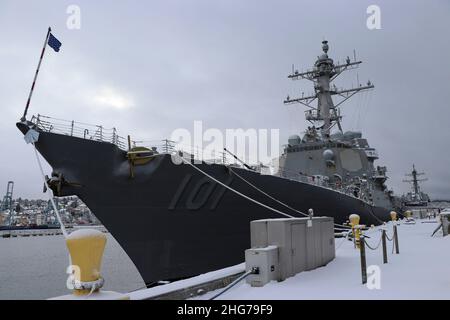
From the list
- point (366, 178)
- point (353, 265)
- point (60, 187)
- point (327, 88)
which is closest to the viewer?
point (353, 265)

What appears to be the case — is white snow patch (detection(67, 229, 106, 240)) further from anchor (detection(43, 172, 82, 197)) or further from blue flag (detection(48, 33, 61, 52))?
blue flag (detection(48, 33, 61, 52))

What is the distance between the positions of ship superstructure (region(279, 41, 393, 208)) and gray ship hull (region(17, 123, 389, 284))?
21.6ft

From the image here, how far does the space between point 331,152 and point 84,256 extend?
19774mm

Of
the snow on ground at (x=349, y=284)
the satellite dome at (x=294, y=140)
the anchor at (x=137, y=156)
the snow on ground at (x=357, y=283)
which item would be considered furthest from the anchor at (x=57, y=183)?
the satellite dome at (x=294, y=140)

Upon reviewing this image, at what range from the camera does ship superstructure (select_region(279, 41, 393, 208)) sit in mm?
21125

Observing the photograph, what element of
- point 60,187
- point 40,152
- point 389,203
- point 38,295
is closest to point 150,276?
point 60,187

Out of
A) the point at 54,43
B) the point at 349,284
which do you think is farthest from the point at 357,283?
the point at 54,43

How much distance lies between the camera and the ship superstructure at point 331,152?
21.1 m

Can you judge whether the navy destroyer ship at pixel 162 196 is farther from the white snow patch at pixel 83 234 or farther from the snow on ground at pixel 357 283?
the white snow patch at pixel 83 234

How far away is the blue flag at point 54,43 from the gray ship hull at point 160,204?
2.01m
